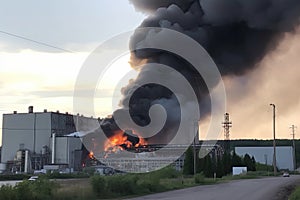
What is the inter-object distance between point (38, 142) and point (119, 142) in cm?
3408

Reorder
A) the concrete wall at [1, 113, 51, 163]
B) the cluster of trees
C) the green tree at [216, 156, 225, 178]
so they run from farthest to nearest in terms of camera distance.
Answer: the concrete wall at [1, 113, 51, 163] → the green tree at [216, 156, 225, 178] → the cluster of trees

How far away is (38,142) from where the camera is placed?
96750 millimetres

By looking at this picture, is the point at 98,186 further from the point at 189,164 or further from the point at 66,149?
the point at 66,149

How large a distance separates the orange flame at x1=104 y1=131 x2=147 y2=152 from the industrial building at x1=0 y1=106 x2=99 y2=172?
19.2 meters

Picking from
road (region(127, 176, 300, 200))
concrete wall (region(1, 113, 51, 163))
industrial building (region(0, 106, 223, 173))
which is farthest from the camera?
concrete wall (region(1, 113, 51, 163))

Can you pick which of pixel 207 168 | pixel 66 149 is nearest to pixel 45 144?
pixel 66 149

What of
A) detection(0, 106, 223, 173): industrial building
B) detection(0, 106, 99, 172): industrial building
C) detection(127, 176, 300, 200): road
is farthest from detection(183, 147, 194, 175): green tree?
detection(127, 176, 300, 200): road

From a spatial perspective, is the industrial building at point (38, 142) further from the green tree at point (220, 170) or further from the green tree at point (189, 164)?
the green tree at point (189, 164)

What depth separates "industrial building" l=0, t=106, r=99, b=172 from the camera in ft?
306

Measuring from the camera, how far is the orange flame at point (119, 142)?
65625 millimetres

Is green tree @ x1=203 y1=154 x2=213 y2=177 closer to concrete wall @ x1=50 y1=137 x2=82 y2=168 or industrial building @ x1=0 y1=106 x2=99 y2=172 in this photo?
industrial building @ x1=0 y1=106 x2=99 y2=172

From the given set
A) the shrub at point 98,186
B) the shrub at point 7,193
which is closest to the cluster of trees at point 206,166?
the shrub at point 98,186

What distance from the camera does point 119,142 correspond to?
68.4 meters

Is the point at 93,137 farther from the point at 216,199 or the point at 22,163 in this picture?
the point at 216,199
